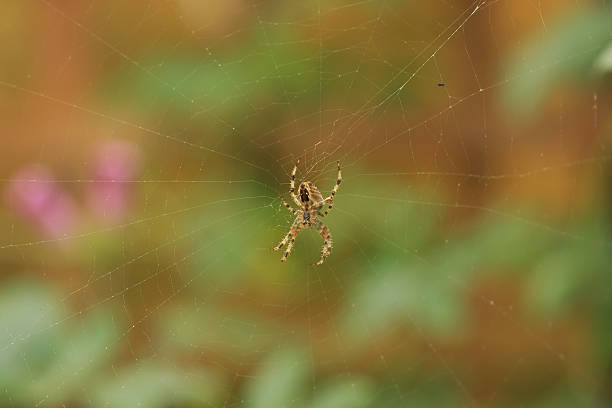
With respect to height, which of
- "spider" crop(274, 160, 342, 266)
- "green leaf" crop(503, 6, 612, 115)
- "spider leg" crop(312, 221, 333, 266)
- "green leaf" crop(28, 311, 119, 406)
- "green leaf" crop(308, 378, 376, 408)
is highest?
"green leaf" crop(503, 6, 612, 115)

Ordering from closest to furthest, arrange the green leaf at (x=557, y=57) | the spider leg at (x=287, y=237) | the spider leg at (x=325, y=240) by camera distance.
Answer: the green leaf at (x=557, y=57), the spider leg at (x=287, y=237), the spider leg at (x=325, y=240)

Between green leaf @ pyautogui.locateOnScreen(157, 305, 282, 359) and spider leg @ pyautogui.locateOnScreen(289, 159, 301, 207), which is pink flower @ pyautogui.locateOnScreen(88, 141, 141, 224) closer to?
green leaf @ pyautogui.locateOnScreen(157, 305, 282, 359)

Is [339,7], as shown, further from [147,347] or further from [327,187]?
[147,347]

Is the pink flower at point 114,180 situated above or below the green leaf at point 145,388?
above

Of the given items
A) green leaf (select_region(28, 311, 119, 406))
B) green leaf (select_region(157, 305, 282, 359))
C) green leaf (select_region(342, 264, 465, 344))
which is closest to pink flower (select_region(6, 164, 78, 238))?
green leaf (select_region(157, 305, 282, 359))

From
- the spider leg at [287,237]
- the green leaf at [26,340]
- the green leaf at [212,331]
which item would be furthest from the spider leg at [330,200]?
the green leaf at [26,340]

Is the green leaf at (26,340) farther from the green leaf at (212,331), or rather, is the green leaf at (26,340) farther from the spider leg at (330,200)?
the spider leg at (330,200)

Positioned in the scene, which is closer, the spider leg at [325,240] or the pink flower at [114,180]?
the pink flower at [114,180]

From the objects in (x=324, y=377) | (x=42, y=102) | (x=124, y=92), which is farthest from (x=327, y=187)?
(x=42, y=102)
